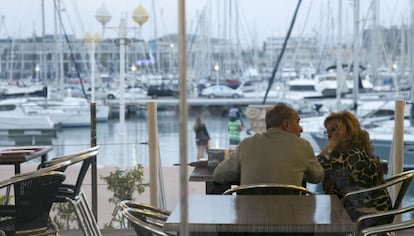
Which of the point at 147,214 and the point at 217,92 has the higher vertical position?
the point at 217,92

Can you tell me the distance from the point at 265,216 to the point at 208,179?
1.13 meters

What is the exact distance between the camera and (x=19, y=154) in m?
3.83

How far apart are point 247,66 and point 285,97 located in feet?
12.4

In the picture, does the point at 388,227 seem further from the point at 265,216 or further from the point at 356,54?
the point at 356,54

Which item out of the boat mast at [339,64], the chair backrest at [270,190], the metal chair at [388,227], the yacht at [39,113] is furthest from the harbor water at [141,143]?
the boat mast at [339,64]

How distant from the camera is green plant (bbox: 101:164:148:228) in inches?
206

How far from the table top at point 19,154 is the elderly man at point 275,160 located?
1076mm

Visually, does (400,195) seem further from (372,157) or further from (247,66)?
(247,66)

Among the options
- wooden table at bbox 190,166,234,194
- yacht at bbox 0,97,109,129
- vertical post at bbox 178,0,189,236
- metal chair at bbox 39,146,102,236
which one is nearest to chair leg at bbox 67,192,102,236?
metal chair at bbox 39,146,102,236

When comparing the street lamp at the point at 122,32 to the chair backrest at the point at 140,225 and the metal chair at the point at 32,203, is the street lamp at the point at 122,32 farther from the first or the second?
the chair backrest at the point at 140,225

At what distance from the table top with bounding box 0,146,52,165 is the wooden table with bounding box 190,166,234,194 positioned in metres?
0.81

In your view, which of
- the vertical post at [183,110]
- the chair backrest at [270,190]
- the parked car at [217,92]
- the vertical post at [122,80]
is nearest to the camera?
the vertical post at [183,110]

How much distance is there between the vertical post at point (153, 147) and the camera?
4.82 m

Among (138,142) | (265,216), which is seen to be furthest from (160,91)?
(265,216)
